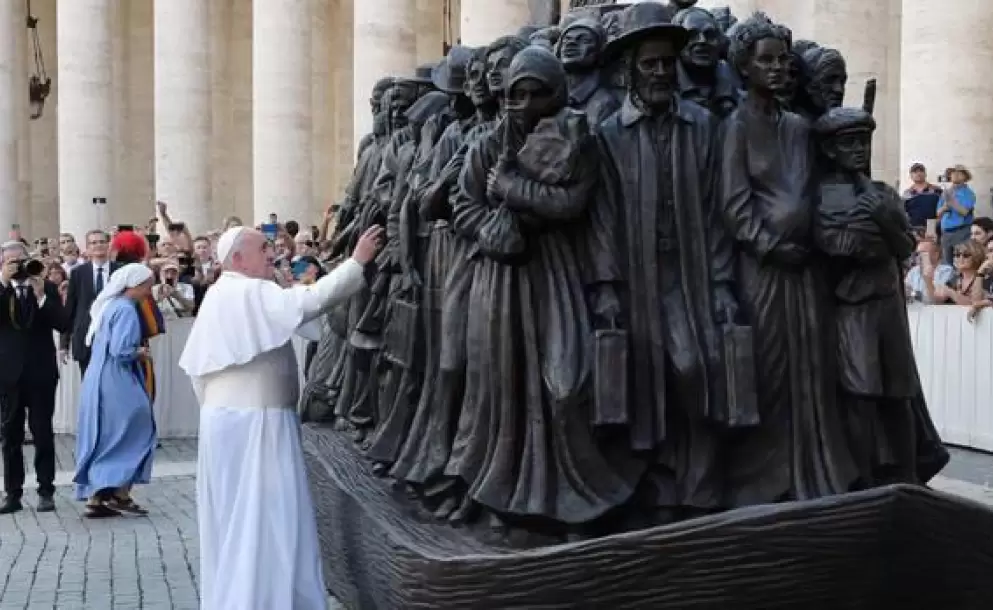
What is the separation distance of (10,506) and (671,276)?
313 inches

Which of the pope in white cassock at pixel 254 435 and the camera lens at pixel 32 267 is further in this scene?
the camera lens at pixel 32 267

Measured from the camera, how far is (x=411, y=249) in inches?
294

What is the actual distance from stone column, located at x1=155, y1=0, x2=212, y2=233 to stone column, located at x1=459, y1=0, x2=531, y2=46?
30.0 ft

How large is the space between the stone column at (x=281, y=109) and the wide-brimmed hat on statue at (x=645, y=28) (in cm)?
2330

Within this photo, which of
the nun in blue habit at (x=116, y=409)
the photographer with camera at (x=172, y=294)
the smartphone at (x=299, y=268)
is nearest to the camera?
the nun in blue habit at (x=116, y=409)

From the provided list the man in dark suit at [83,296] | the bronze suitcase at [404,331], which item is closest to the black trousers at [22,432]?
the man in dark suit at [83,296]

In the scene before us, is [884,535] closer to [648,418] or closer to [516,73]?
[648,418]

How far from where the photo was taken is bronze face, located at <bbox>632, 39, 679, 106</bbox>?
6.07m

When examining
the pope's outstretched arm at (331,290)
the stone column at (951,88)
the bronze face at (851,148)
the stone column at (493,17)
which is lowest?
the pope's outstretched arm at (331,290)

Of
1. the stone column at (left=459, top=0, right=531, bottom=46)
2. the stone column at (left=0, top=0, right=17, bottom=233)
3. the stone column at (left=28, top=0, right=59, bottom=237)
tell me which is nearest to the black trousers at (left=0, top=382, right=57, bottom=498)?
the stone column at (left=459, top=0, right=531, bottom=46)

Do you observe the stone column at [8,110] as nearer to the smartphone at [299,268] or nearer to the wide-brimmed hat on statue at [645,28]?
the smartphone at [299,268]

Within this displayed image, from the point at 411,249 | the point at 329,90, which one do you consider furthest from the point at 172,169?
the point at 411,249

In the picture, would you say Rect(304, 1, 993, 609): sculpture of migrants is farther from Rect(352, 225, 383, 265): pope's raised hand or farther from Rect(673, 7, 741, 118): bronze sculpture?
Rect(352, 225, 383, 265): pope's raised hand

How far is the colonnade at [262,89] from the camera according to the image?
1658 centimetres
